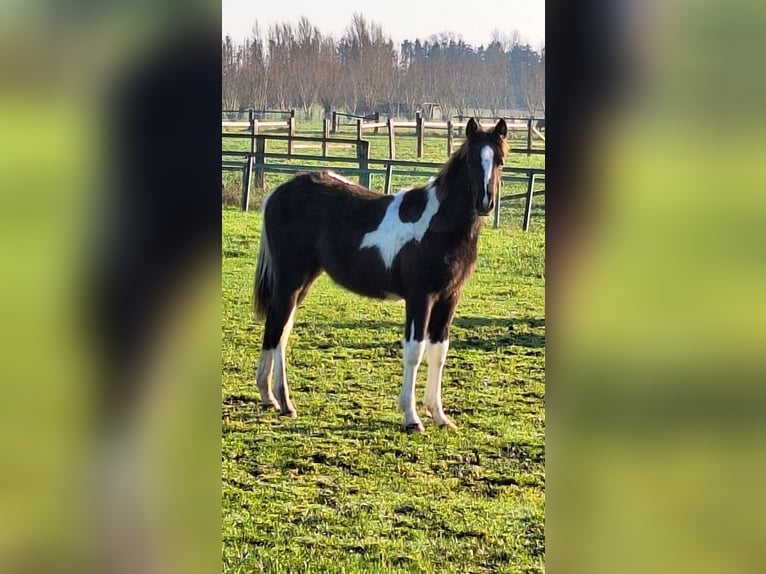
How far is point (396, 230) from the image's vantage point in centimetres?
389

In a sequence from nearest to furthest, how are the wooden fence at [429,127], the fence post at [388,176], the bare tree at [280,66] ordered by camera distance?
the wooden fence at [429,127], the bare tree at [280,66], the fence post at [388,176]

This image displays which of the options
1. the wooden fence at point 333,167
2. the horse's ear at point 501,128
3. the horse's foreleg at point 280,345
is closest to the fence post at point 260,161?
the wooden fence at point 333,167

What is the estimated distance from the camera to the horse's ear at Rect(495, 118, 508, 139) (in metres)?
3.66

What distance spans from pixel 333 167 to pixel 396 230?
1.25 ft

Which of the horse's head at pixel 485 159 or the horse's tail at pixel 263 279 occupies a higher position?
the horse's head at pixel 485 159

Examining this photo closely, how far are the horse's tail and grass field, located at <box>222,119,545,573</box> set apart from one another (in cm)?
3

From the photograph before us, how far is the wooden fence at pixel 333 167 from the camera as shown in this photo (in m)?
3.78
